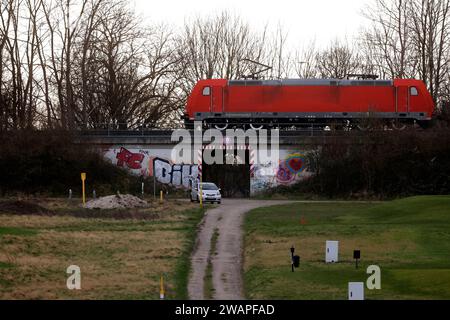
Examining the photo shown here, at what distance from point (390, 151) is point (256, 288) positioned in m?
42.8

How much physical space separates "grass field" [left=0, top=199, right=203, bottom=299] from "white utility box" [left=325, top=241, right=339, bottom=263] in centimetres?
514

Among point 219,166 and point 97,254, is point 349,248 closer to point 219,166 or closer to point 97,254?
point 97,254

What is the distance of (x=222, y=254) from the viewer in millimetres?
37875

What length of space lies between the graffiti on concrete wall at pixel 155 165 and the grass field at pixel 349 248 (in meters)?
13.9

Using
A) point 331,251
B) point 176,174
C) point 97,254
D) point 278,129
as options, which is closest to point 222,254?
point 97,254

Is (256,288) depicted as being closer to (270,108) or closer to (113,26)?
(270,108)

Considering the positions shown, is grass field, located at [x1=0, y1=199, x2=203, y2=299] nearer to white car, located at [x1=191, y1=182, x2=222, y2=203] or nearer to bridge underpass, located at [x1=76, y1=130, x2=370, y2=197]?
white car, located at [x1=191, y1=182, x2=222, y2=203]

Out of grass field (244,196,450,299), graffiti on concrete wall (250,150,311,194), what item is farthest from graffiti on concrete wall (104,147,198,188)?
grass field (244,196,450,299)

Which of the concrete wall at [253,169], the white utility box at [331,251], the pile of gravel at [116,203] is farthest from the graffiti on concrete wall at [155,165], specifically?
the white utility box at [331,251]

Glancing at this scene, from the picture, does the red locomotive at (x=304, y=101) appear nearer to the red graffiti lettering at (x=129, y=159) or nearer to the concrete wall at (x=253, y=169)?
the concrete wall at (x=253, y=169)

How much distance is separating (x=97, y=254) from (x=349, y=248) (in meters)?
10.0

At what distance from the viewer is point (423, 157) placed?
69.8 metres

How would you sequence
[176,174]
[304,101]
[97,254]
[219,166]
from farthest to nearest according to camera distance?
[304,101]
[219,166]
[176,174]
[97,254]

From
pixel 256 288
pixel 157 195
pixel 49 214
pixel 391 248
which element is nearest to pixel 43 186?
pixel 157 195
